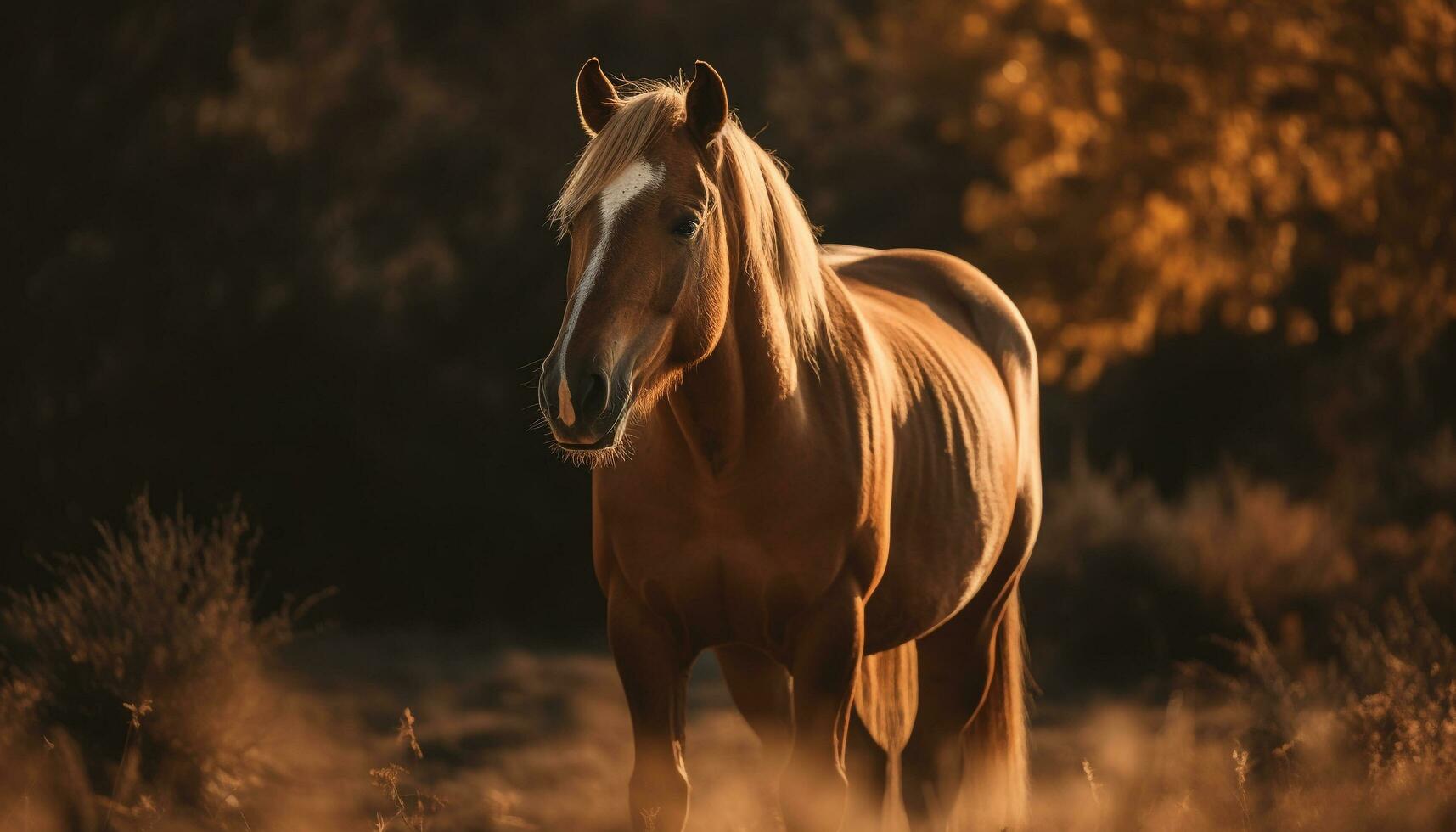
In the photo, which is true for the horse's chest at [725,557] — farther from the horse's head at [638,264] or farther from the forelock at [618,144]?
the forelock at [618,144]

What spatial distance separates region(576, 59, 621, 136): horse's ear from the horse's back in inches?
29.9

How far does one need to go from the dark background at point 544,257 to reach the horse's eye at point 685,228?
17.7 ft

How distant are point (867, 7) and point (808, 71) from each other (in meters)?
2.61

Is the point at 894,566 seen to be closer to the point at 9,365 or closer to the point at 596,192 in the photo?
the point at 596,192

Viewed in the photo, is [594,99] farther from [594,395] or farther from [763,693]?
[763,693]

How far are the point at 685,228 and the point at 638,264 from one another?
146 millimetres

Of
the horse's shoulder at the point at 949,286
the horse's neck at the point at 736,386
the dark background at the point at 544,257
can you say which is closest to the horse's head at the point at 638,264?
the horse's neck at the point at 736,386

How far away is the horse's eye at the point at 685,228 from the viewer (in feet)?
9.07

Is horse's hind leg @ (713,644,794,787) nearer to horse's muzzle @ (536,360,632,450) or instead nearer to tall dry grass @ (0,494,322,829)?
horse's muzzle @ (536,360,632,450)

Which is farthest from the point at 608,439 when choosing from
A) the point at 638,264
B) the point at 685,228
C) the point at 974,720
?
the point at 974,720

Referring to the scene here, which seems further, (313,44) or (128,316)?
(313,44)

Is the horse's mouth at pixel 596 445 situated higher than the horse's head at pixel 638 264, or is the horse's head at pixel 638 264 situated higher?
the horse's head at pixel 638 264

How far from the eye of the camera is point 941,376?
3791 millimetres

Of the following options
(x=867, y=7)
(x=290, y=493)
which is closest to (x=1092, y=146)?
(x=867, y=7)
